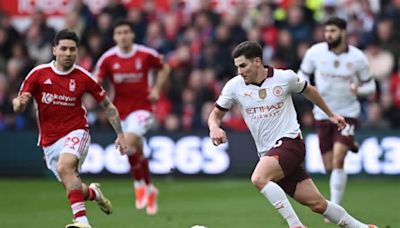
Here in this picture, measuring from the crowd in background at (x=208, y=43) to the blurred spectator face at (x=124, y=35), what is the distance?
651 centimetres

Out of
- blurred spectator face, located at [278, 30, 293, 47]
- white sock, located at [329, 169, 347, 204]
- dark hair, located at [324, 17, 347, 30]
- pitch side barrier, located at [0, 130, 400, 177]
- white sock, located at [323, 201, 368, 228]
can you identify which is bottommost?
pitch side barrier, located at [0, 130, 400, 177]

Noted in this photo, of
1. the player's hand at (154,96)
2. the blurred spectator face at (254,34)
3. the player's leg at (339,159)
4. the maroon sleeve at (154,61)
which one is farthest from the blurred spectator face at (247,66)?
the blurred spectator face at (254,34)

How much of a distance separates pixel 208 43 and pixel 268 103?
13793 mm

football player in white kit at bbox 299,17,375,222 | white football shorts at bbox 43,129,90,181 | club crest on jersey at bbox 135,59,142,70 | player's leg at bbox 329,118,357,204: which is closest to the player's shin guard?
club crest on jersey at bbox 135,59,142,70

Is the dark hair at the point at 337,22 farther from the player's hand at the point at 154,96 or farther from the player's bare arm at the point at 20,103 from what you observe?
the player's bare arm at the point at 20,103

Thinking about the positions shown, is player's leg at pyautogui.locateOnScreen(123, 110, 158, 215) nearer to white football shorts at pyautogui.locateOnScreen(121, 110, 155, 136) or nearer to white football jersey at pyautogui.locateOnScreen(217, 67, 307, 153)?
white football shorts at pyautogui.locateOnScreen(121, 110, 155, 136)

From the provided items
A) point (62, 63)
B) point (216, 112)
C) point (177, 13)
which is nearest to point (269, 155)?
point (216, 112)

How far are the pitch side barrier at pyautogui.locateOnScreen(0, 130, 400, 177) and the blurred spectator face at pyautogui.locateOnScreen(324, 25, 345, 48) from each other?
271 inches

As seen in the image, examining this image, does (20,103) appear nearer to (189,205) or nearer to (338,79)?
(338,79)

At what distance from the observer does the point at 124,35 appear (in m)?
18.2

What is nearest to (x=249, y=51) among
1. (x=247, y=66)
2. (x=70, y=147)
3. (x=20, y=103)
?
(x=247, y=66)

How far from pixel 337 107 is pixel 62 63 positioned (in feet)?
16.1

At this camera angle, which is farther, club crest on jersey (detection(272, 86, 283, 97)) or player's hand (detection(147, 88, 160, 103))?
player's hand (detection(147, 88, 160, 103))

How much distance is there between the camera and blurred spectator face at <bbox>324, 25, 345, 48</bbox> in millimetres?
16828
